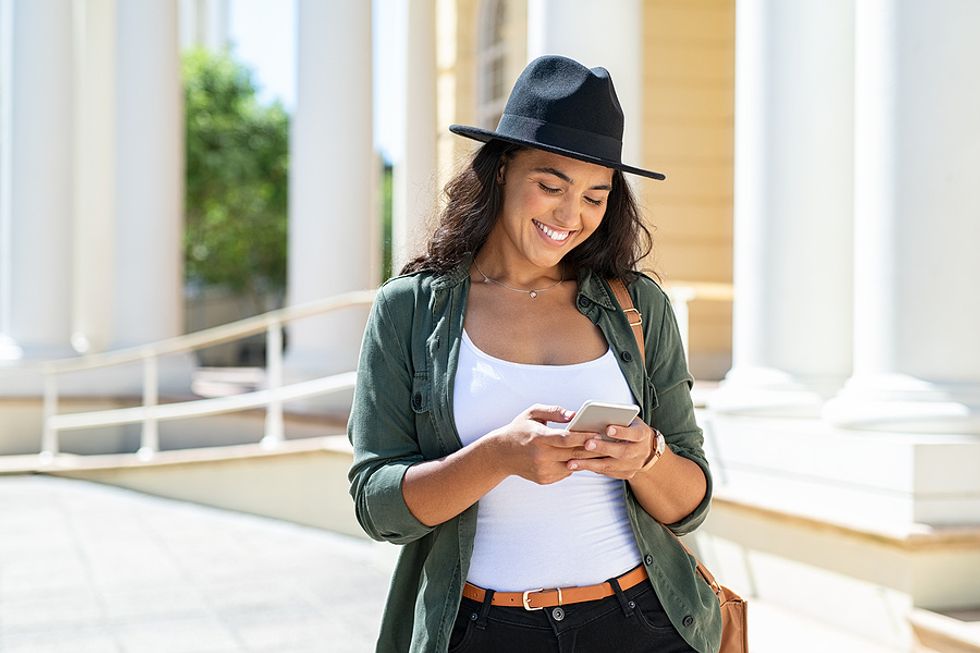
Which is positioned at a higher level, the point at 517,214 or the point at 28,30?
the point at 28,30

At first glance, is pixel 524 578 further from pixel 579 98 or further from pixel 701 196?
pixel 701 196

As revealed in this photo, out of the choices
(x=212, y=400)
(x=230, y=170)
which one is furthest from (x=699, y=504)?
(x=230, y=170)

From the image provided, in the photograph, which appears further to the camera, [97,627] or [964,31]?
[97,627]

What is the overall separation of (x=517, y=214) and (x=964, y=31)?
124 inches

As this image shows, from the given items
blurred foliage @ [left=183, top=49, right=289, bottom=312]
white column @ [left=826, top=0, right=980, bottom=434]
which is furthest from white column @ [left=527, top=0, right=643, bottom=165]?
blurred foliage @ [left=183, top=49, right=289, bottom=312]

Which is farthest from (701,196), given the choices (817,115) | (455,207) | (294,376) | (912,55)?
(455,207)

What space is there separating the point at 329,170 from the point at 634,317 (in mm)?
9764

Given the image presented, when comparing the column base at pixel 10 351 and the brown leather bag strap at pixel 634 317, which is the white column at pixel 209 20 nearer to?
the column base at pixel 10 351

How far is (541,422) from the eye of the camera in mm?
2066

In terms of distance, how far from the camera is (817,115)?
5777mm

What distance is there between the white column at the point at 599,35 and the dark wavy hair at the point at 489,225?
424 cm

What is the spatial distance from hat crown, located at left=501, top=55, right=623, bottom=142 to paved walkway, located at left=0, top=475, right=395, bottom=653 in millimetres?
4362

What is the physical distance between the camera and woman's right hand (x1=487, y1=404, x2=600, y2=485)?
6.56 ft

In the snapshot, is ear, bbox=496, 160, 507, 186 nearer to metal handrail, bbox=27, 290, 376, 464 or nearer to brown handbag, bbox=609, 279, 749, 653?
brown handbag, bbox=609, 279, 749, 653
